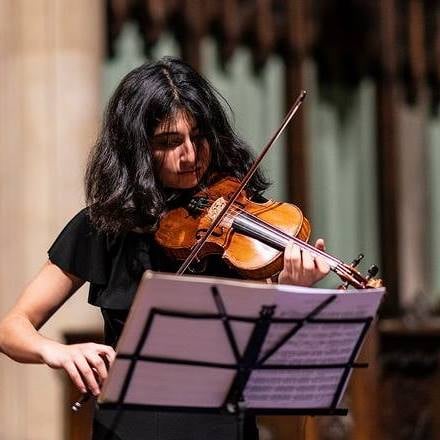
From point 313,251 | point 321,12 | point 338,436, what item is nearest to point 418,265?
point 321,12

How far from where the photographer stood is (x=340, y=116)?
8609mm

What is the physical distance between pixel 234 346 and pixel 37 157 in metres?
3.85

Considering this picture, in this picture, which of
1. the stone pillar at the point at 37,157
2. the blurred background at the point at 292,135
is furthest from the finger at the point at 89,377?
the stone pillar at the point at 37,157

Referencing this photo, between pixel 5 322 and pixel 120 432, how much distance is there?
375 millimetres

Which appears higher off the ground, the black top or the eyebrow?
the eyebrow

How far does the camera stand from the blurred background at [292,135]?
6504 mm

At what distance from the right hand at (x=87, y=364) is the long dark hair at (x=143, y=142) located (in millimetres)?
362

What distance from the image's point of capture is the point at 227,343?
2852 millimetres

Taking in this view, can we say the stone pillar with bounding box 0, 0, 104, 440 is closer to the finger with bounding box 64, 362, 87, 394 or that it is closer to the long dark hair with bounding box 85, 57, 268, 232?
the long dark hair with bounding box 85, 57, 268, 232

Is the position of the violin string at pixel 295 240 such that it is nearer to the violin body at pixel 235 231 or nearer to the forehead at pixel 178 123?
the violin body at pixel 235 231

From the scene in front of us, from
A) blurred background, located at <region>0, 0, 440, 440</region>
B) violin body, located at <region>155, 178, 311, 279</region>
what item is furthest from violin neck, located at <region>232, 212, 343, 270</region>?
blurred background, located at <region>0, 0, 440, 440</region>

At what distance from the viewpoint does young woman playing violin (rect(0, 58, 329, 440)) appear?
3180mm

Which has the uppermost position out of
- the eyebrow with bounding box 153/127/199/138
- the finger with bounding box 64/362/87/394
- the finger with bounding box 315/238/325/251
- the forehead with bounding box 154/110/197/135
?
the forehead with bounding box 154/110/197/135

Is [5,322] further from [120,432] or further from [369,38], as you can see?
[369,38]
